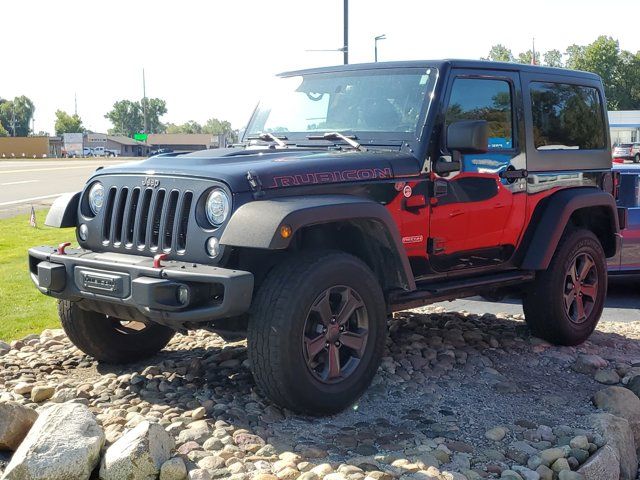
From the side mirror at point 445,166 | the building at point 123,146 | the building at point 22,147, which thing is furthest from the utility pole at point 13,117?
the side mirror at point 445,166

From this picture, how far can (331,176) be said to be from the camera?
4816 mm

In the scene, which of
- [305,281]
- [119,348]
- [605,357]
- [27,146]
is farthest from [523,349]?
[27,146]

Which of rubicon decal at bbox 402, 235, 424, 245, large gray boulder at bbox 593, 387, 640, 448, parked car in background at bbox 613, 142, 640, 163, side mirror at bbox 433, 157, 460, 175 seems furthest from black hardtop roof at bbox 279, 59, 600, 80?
parked car in background at bbox 613, 142, 640, 163

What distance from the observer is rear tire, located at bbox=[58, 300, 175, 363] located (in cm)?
553

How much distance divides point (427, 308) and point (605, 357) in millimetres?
2011

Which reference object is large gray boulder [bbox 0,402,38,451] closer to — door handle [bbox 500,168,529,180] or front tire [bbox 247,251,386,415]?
front tire [bbox 247,251,386,415]

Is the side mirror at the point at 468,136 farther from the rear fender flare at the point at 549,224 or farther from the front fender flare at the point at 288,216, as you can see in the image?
the rear fender flare at the point at 549,224

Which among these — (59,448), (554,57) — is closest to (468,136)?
(59,448)

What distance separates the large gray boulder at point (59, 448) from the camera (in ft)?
12.3

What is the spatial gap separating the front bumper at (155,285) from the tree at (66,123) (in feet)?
485

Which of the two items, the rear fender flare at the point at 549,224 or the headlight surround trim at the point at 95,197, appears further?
the rear fender flare at the point at 549,224

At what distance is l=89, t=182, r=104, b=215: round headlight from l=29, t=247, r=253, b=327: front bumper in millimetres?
421

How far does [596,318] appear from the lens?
22.0 ft

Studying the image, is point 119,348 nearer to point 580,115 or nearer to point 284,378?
point 284,378
